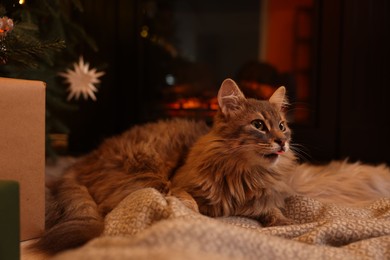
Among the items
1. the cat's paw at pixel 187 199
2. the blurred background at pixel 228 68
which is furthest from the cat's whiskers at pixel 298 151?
the cat's paw at pixel 187 199

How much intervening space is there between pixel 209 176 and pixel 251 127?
0.69ft

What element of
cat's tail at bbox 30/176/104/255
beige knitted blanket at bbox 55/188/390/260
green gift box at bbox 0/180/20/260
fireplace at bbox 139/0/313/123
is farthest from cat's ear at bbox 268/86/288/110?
fireplace at bbox 139/0/313/123

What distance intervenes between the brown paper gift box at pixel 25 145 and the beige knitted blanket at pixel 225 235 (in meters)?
0.26

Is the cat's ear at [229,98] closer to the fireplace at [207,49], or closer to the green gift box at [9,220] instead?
the green gift box at [9,220]

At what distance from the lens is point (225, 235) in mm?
992

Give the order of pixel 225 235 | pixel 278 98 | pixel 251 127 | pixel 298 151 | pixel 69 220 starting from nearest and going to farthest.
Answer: pixel 225 235
pixel 69 220
pixel 251 127
pixel 278 98
pixel 298 151

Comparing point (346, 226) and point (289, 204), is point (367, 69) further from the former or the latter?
point (346, 226)

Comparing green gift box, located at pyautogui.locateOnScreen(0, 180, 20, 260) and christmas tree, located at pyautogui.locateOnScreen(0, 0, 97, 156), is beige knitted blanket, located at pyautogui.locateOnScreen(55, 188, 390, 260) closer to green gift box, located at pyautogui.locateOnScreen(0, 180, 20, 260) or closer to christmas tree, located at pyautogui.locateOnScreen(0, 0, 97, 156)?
green gift box, located at pyautogui.locateOnScreen(0, 180, 20, 260)

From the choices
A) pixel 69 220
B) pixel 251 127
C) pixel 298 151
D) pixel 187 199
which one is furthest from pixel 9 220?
pixel 298 151

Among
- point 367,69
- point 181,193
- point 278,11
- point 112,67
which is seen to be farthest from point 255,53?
point 181,193

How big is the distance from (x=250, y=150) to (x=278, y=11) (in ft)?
5.37

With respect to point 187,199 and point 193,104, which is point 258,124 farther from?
point 193,104

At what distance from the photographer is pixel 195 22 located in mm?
2803

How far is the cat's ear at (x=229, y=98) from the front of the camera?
1499 mm
